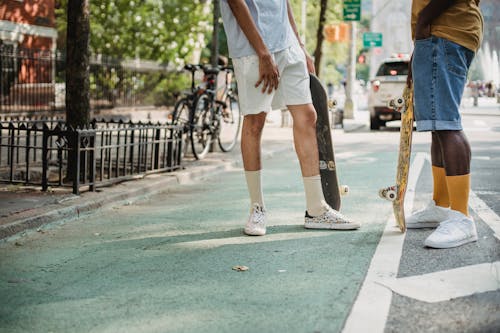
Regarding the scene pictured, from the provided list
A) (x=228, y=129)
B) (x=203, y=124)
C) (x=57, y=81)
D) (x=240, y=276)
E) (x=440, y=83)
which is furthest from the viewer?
(x=57, y=81)

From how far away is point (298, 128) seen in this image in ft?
18.1

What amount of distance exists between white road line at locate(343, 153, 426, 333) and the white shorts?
3.56ft

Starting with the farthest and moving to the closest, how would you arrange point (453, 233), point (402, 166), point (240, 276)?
point (402, 166) → point (453, 233) → point (240, 276)

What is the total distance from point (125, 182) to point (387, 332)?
205 inches

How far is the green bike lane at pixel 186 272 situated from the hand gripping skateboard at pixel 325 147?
0.90 ft

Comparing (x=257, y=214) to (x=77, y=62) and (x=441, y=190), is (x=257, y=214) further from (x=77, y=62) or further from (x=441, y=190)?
(x=77, y=62)

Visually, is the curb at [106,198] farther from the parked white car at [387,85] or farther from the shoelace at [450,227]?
the parked white car at [387,85]

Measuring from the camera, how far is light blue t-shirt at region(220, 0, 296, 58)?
5426 millimetres

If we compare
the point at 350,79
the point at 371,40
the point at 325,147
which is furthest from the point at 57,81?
the point at 371,40

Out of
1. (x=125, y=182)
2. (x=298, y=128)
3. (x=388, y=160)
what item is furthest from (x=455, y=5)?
(x=388, y=160)

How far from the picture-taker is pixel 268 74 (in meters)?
5.33

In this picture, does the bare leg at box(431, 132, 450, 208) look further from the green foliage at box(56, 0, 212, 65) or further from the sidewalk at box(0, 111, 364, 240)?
the green foliage at box(56, 0, 212, 65)

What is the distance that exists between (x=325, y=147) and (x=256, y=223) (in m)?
0.95

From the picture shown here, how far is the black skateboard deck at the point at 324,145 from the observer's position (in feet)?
19.3
